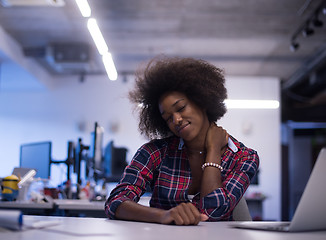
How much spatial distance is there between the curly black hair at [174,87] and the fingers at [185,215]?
0.80 m

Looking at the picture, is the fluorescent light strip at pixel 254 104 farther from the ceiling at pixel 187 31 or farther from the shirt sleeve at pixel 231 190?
the shirt sleeve at pixel 231 190

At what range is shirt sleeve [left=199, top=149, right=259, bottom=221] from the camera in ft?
4.88

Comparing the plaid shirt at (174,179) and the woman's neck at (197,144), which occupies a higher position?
the woman's neck at (197,144)

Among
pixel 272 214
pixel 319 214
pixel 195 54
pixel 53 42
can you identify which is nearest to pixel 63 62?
pixel 53 42

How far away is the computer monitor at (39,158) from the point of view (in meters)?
3.32

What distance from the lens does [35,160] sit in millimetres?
3482

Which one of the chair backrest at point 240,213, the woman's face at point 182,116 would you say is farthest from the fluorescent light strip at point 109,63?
the chair backrest at point 240,213

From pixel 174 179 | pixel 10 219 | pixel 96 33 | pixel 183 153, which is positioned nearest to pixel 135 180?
pixel 174 179

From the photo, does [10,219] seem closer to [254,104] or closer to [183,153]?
[183,153]

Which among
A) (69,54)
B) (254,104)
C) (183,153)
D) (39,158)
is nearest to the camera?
(183,153)

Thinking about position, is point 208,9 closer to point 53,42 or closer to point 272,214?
point 53,42

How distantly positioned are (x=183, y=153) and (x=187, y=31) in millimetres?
4665

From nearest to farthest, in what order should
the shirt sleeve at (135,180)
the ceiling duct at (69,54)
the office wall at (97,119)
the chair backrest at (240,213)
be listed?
the shirt sleeve at (135,180), the chair backrest at (240,213), the ceiling duct at (69,54), the office wall at (97,119)

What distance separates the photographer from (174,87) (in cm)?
190
